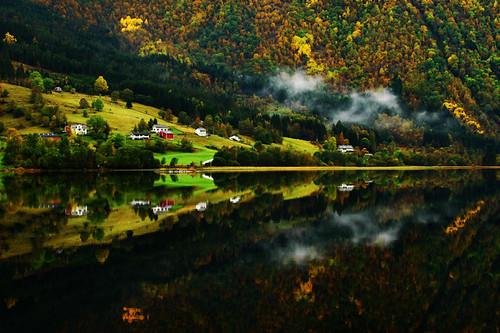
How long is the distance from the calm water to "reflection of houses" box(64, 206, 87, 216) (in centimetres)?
41

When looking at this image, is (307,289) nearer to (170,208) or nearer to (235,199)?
(170,208)

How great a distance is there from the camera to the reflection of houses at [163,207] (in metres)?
46.7

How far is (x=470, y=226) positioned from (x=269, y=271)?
24.7 meters

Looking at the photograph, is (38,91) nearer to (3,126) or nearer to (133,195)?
(3,126)

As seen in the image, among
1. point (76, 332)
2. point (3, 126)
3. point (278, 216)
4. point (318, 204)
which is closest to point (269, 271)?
point (76, 332)

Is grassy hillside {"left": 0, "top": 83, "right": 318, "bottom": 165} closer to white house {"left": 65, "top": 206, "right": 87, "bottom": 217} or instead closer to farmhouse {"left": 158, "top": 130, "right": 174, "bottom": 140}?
farmhouse {"left": 158, "top": 130, "right": 174, "bottom": 140}

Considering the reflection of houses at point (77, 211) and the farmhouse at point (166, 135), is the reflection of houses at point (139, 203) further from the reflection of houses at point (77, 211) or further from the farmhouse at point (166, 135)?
the farmhouse at point (166, 135)

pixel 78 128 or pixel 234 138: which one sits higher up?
pixel 234 138

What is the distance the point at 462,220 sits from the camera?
45.9m

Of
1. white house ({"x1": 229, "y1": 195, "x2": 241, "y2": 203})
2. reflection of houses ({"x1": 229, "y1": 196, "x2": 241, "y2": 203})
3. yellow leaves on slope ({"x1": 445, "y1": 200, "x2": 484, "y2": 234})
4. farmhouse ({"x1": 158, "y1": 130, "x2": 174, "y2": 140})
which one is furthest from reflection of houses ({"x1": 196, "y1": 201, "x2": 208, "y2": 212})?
farmhouse ({"x1": 158, "y1": 130, "x2": 174, "y2": 140})

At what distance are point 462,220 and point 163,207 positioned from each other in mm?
29372

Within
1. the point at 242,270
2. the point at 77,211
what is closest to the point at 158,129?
the point at 77,211

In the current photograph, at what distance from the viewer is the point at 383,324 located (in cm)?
1917

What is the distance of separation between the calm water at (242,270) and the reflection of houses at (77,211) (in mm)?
410
